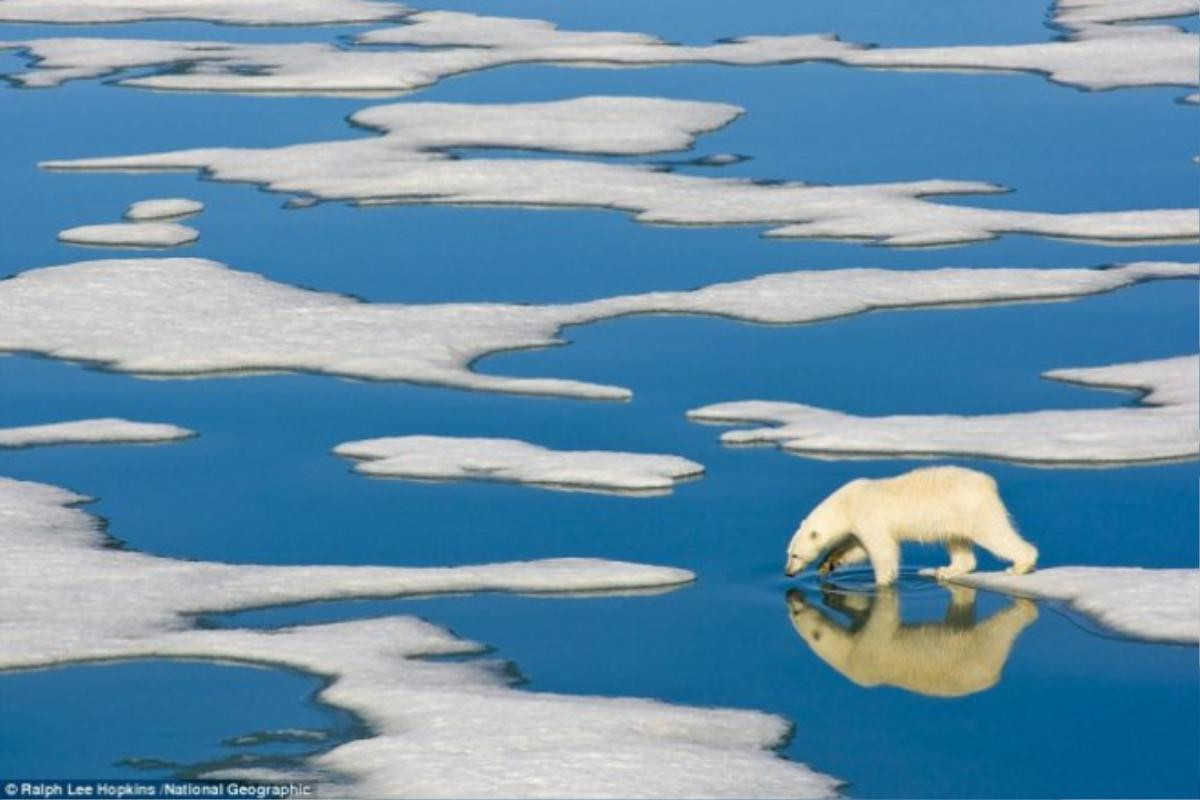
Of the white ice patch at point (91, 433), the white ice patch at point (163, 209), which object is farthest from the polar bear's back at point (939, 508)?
the white ice patch at point (163, 209)

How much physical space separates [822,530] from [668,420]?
2530 millimetres

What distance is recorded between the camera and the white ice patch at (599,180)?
1594 centimetres

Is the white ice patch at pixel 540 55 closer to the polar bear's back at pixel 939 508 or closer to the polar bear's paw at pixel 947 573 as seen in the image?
the polar bear's paw at pixel 947 573

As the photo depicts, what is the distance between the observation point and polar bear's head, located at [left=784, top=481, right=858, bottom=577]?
9398 mm

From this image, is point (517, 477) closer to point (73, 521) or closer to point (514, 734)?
point (73, 521)

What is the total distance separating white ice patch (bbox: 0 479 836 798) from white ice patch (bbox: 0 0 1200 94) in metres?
11.0

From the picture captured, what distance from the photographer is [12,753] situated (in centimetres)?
780

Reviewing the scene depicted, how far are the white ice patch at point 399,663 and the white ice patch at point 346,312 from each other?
95.8 inches

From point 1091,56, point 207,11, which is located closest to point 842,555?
point 1091,56

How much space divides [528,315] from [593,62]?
333 inches

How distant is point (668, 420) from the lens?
1187 centimetres

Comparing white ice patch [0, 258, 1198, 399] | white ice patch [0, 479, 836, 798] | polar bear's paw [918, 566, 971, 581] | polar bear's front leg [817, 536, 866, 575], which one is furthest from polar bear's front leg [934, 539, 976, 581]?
white ice patch [0, 258, 1198, 399]

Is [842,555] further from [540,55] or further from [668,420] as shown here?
[540,55]

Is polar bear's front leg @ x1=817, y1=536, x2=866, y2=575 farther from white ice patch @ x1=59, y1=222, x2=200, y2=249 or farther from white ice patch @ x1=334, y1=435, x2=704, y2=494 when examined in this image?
white ice patch @ x1=59, y1=222, x2=200, y2=249
